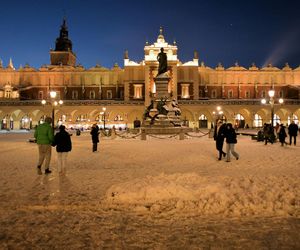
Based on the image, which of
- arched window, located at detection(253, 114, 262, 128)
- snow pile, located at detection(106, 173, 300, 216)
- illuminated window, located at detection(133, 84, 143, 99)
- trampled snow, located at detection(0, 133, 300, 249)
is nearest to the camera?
trampled snow, located at detection(0, 133, 300, 249)

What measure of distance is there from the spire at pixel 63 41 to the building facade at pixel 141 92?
1433 centimetres

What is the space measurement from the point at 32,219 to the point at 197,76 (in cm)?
6763

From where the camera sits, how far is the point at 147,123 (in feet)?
111

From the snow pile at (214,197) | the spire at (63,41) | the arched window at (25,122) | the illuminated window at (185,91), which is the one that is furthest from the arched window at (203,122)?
the snow pile at (214,197)

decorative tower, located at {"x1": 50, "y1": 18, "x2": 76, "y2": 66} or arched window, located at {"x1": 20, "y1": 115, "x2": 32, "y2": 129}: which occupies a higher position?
decorative tower, located at {"x1": 50, "y1": 18, "x2": 76, "y2": 66}

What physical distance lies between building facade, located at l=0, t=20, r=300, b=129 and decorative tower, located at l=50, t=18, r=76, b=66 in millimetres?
10240

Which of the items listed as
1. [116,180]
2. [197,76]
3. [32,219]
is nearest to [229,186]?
[116,180]

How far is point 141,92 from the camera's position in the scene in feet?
234

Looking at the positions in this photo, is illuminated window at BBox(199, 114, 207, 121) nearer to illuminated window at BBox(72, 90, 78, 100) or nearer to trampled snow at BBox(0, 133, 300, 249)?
illuminated window at BBox(72, 90, 78, 100)

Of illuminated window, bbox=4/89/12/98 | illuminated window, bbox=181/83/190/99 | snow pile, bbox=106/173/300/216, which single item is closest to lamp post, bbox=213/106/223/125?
illuminated window, bbox=181/83/190/99

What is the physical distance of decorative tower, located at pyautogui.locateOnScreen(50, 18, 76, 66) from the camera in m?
86.4

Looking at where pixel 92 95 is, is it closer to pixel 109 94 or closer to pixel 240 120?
pixel 109 94

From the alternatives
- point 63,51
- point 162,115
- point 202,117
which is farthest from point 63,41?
point 162,115

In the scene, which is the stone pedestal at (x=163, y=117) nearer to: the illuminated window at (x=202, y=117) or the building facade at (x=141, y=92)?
the building facade at (x=141, y=92)
